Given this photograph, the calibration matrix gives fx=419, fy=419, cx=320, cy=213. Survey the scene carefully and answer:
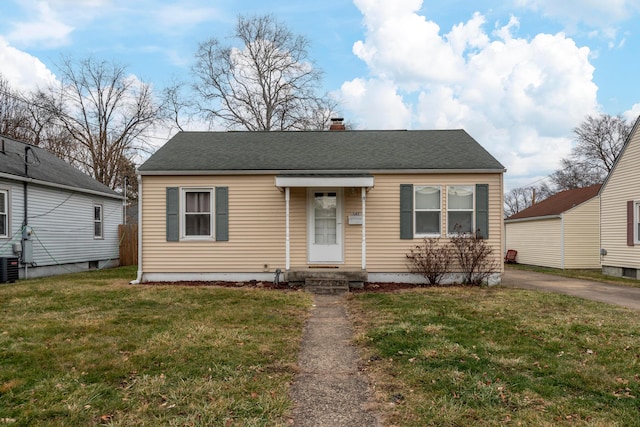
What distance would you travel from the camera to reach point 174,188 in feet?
36.4

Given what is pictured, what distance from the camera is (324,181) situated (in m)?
10.4

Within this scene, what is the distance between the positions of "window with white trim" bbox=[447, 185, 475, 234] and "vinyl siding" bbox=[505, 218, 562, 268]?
→ 9.46m

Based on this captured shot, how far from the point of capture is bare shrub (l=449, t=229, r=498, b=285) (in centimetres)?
1056

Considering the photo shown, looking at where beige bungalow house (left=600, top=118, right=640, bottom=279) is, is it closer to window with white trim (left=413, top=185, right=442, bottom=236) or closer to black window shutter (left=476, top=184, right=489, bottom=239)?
black window shutter (left=476, top=184, right=489, bottom=239)

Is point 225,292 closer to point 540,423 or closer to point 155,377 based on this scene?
point 155,377

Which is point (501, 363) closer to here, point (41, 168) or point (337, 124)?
point (337, 124)

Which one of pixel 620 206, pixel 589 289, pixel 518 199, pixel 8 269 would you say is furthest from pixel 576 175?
pixel 8 269

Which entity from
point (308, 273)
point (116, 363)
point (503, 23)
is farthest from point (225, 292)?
point (503, 23)

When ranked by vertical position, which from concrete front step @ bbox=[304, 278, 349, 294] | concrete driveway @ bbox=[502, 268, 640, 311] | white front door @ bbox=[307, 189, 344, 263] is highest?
white front door @ bbox=[307, 189, 344, 263]

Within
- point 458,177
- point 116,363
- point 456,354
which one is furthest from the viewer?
point 458,177

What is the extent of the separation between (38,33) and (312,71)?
685 inches

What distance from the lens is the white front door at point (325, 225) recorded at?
36.4ft

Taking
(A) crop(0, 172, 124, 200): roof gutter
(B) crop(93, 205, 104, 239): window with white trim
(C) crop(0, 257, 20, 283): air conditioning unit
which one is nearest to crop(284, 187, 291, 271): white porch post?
(C) crop(0, 257, 20, 283): air conditioning unit

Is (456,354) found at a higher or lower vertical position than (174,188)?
lower
